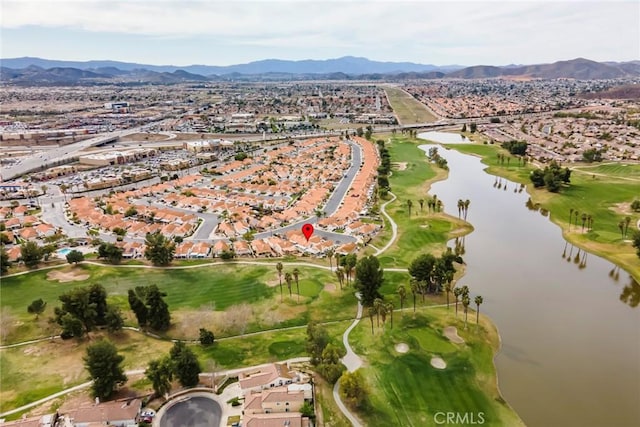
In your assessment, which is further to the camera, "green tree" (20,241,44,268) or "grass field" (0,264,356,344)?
"green tree" (20,241,44,268)

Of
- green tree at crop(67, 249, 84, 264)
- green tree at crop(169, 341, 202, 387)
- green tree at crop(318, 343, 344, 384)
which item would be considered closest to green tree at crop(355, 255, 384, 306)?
green tree at crop(318, 343, 344, 384)

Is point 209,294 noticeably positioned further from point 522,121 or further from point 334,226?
point 522,121

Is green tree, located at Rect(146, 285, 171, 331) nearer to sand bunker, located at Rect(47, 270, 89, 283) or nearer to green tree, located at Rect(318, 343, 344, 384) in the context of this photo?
sand bunker, located at Rect(47, 270, 89, 283)

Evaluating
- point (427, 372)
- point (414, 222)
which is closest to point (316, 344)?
point (427, 372)

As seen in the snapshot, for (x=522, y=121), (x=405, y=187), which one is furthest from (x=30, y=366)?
(x=522, y=121)

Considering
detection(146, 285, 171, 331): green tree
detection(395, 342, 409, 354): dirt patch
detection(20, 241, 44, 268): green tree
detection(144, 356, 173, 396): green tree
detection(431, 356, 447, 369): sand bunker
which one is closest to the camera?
detection(144, 356, 173, 396): green tree

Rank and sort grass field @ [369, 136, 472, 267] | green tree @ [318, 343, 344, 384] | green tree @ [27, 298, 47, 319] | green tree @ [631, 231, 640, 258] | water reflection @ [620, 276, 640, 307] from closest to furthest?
1. green tree @ [318, 343, 344, 384]
2. green tree @ [27, 298, 47, 319]
3. water reflection @ [620, 276, 640, 307]
4. green tree @ [631, 231, 640, 258]
5. grass field @ [369, 136, 472, 267]
